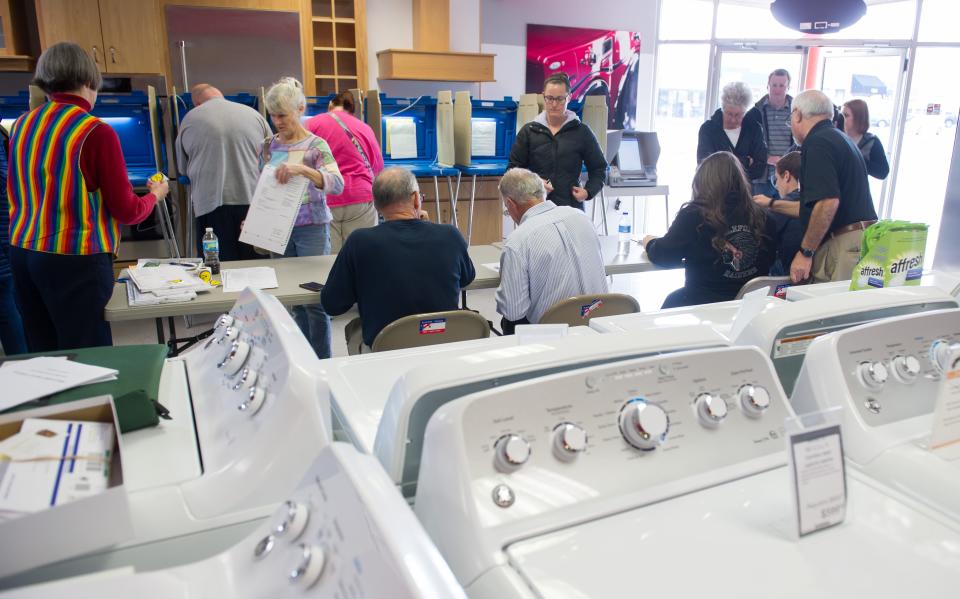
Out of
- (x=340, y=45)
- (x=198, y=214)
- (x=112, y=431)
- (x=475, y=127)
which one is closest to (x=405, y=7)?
(x=340, y=45)

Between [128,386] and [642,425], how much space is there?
0.88m

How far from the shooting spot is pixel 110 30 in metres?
5.56

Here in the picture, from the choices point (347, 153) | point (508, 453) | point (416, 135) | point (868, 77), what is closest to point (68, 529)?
point (508, 453)

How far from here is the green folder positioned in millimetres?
1116

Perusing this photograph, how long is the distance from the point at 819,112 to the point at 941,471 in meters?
2.50

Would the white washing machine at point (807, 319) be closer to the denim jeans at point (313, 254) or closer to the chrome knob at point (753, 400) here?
the chrome knob at point (753, 400)

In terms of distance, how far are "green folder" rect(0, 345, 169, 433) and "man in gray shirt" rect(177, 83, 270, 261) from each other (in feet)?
9.58

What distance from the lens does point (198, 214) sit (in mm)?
4195

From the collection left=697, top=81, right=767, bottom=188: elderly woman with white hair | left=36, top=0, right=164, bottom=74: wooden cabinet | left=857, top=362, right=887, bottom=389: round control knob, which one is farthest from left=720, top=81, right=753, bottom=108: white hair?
left=36, top=0, right=164, bottom=74: wooden cabinet

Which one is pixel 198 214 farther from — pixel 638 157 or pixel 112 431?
pixel 638 157

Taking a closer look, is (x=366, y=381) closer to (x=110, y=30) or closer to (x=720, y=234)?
(x=720, y=234)

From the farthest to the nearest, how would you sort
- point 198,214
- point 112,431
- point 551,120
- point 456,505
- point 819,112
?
point 551,120 → point 198,214 → point 819,112 → point 112,431 → point 456,505

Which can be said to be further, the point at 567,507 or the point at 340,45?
the point at 340,45

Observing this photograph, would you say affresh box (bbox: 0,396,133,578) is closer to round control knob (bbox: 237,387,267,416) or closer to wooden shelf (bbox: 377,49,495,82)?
round control knob (bbox: 237,387,267,416)
